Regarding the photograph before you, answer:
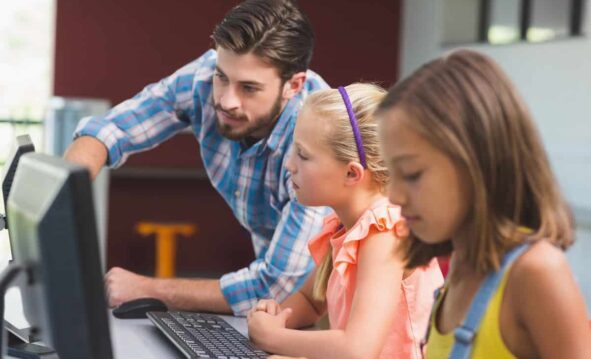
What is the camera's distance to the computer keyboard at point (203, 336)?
1438 millimetres

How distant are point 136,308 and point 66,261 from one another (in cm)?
86

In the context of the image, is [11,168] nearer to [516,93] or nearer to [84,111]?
[516,93]

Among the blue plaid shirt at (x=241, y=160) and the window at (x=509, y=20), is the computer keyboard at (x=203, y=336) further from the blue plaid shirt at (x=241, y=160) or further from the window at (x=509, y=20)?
the window at (x=509, y=20)

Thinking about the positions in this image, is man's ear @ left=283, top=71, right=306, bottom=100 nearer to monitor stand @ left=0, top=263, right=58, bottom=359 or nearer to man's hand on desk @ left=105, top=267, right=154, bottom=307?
man's hand on desk @ left=105, top=267, right=154, bottom=307

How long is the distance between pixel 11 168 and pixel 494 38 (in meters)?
5.28

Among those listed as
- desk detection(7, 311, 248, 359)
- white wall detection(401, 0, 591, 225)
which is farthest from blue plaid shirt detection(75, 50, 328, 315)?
white wall detection(401, 0, 591, 225)

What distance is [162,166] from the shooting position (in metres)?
6.50

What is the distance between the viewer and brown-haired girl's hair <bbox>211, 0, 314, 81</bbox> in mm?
1960

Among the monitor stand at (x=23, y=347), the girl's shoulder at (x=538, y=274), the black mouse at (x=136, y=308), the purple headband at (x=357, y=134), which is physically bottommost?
the black mouse at (x=136, y=308)

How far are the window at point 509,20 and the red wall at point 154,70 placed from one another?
2.19 feet

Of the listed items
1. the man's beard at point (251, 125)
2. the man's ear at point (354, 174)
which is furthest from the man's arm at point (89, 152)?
the man's ear at point (354, 174)

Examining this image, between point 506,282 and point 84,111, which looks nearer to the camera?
point 506,282

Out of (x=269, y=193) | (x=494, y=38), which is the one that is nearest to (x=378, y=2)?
(x=494, y=38)

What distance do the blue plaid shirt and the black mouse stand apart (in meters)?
0.15
